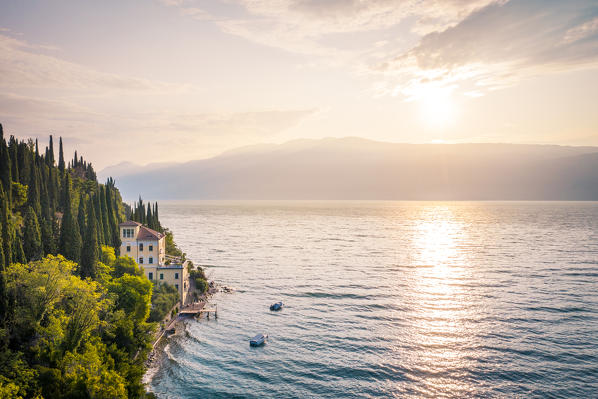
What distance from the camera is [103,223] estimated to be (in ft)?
310

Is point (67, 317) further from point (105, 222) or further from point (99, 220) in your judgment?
point (105, 222)

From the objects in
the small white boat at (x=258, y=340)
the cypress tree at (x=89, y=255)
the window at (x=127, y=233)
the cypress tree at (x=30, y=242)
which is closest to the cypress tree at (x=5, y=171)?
the cypress tree at (x=30, y=242)

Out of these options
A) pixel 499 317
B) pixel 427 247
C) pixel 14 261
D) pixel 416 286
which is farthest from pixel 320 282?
pixel 427 247

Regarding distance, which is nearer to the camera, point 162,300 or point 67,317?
point 67,317

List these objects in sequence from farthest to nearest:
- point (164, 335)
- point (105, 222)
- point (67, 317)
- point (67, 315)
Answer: point (105, 222), point (164, 335), point (67, 315), point (67, 317)

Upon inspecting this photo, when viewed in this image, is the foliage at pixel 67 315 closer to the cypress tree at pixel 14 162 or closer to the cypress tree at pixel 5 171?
the cypress tree at pixel 5 171

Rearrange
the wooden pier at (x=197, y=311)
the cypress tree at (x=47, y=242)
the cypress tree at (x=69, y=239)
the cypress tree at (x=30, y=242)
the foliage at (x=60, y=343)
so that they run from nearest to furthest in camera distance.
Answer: the foliage at (x=60, y=343) → the cypress tree at (x=30, y=242) → the cypress tree at (x=69, y=239) → the cypress tree at (x=47, y=242) → the wooden pier at (x=197, y=311)

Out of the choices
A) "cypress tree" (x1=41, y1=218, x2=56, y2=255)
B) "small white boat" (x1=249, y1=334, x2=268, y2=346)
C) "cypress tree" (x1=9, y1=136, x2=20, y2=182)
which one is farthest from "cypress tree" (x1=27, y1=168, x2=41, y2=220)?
"small white boat" (x1=249, y1=334, x2=268, y2=346)

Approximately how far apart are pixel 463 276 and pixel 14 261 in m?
124

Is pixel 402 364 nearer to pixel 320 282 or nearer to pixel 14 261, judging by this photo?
pixel 320 282

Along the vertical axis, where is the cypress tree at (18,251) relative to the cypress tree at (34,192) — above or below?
below

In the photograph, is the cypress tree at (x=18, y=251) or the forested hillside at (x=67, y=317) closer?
the forested hillside at (x=67, y=317)

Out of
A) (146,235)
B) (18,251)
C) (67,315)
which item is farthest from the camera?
(146,235)

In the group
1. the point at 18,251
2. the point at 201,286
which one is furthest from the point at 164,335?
the point at 18,251
